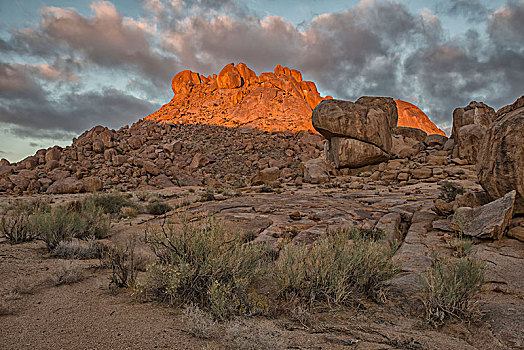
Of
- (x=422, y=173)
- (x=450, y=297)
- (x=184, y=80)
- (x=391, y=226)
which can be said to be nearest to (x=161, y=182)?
(x=422, y=173)

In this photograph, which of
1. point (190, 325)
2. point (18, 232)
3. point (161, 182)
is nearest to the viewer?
point (190, 325)

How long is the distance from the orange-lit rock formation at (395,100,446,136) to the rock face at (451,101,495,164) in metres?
51.4

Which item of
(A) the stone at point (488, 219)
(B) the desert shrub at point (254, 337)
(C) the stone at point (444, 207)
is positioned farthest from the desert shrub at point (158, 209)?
(A) the stone at point (488, 219)

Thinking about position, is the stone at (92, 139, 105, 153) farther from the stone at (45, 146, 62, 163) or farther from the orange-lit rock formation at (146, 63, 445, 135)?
the orange-lit rock formation at (146, 63, 445, 135)

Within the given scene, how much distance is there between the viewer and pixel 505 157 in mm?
6121

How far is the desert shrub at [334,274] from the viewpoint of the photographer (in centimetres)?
341

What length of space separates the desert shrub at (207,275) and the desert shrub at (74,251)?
78.9 inches

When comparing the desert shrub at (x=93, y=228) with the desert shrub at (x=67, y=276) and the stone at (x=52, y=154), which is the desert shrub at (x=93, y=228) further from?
the stone at (x=52, y=154)

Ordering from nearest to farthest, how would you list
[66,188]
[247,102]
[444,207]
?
[444,207], [66,188], [247,102]

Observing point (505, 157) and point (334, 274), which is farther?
point (505, 157)

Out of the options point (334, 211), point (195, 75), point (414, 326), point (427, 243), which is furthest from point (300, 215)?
point (195, 75)

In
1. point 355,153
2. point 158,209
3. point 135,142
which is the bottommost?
point 158,209

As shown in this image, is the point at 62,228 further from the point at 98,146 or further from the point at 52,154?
the point at 98,146

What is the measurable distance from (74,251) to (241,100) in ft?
192
